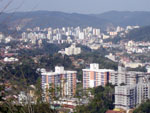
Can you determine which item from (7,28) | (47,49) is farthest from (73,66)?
(7,28)

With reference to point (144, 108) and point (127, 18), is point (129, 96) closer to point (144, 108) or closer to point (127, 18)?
point (144, 108)

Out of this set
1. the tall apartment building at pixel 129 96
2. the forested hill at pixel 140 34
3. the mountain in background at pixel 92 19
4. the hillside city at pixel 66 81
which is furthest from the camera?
the mountain in background at pixel 92 19

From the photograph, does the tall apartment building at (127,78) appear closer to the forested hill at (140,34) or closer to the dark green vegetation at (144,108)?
the dark green vegetation at (144,108)

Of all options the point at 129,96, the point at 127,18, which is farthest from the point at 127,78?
the point at 127,18

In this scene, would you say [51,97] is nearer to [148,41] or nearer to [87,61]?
[87,61]

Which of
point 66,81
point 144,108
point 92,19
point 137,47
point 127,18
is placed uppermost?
point 127,18

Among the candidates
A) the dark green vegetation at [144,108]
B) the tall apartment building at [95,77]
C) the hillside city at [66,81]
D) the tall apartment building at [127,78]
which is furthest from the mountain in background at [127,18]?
the dark green vegetation at [144,108]

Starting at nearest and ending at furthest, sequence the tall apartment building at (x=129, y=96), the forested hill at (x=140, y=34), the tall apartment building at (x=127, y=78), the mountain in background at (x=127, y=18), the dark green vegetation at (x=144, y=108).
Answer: the dark green vegetation at (x=144, y=108)
the tall apartment building at (x=129, y=96)
the tall apartment building at (x=127, y=78)
the forested hill at (x=140, y=34)
the mountain in background at (x=127, y=18)
